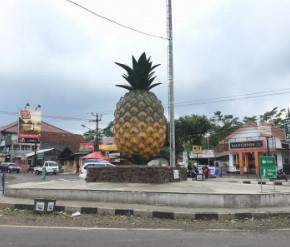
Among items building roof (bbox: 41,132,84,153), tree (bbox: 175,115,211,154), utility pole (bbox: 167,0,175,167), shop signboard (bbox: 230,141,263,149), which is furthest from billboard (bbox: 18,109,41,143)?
utility pole (bbox: 167,0,175,167)

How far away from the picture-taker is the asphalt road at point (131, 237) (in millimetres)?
6629

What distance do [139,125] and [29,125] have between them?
154ft

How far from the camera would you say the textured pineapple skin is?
47.8ft

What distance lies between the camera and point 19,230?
794 cm

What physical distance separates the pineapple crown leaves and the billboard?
44755mm

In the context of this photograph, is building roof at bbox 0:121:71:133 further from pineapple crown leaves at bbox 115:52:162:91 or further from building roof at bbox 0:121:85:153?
pineapple crown leaves at bbox 115:52:162:91

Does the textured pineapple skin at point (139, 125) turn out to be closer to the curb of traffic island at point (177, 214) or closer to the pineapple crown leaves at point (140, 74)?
the pineapple crown leaves at point (140, 74)

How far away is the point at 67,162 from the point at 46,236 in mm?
56344

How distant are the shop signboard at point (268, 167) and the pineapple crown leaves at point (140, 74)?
224 inches

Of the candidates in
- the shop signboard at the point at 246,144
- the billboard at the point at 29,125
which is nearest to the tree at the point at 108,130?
the billboard at the point at 29,125

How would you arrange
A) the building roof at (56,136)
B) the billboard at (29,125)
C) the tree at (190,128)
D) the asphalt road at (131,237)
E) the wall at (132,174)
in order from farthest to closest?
the building roof at (56,136)
the billboard at (29,125)
the tree at (190,128)
the wall at (132,174)
the asphalt road at (131,237)

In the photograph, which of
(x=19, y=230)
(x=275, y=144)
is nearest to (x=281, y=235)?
(x=19, y=230)

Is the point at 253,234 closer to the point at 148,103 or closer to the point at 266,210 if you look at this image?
the point at 266,210

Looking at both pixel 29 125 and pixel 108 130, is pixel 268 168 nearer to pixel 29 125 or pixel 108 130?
pixel 29 125
